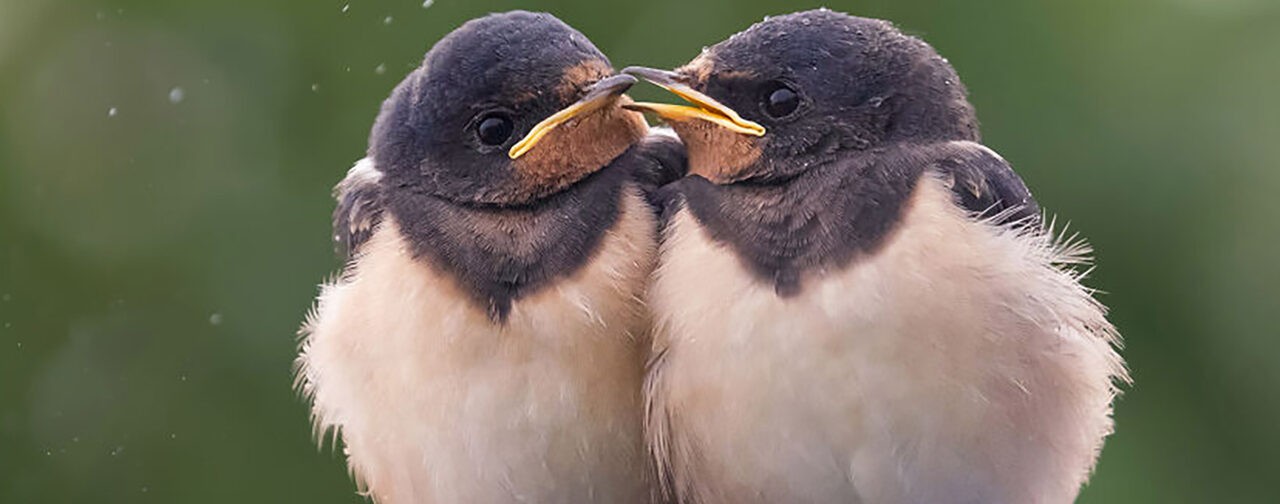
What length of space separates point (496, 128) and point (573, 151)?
9cm

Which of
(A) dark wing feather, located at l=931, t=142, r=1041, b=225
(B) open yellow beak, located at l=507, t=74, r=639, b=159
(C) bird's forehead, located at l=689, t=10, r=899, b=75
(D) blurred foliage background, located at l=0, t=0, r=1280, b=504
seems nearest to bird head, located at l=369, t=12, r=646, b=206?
(B) open yellow beak, located at l=507, t=74, r=639, b=159

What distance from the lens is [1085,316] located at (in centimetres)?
215

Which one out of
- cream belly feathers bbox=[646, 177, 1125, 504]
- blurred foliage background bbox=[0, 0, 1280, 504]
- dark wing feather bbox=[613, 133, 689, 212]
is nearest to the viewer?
cream belly feathers bbox=[646, 177, 1125, 504]

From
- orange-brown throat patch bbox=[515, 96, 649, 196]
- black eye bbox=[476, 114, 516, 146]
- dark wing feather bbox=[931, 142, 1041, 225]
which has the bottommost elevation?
dark wing feather bbox=[931, 142, 1041, 225]

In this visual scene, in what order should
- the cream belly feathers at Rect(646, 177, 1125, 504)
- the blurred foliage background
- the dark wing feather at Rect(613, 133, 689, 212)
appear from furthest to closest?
the blurred foliage background < the dark wing feather at Rect(613, 133, 689, 212) < the cream belly feathers at Rect(646, 177, 1125, 504)

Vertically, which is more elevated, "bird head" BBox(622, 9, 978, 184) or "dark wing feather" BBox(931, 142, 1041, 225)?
"bird head" BBox(622, 9, 978, 184)

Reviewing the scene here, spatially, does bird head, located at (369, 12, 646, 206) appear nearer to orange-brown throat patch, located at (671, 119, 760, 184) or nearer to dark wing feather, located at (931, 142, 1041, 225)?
orange-brown throat patch, located at (671, 119, 760, 184)

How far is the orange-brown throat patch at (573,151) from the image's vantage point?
2.01m

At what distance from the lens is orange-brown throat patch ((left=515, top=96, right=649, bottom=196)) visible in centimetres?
201

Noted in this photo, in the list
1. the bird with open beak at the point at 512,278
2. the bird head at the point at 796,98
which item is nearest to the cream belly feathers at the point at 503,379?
the bird with open beak at the point at 512,278

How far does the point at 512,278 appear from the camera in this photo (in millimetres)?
2020

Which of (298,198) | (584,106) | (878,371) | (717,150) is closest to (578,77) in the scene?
(584,106)

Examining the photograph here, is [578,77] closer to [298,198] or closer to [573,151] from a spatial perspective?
[573,151]

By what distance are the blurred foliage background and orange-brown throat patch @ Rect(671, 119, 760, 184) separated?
5.85 ft
